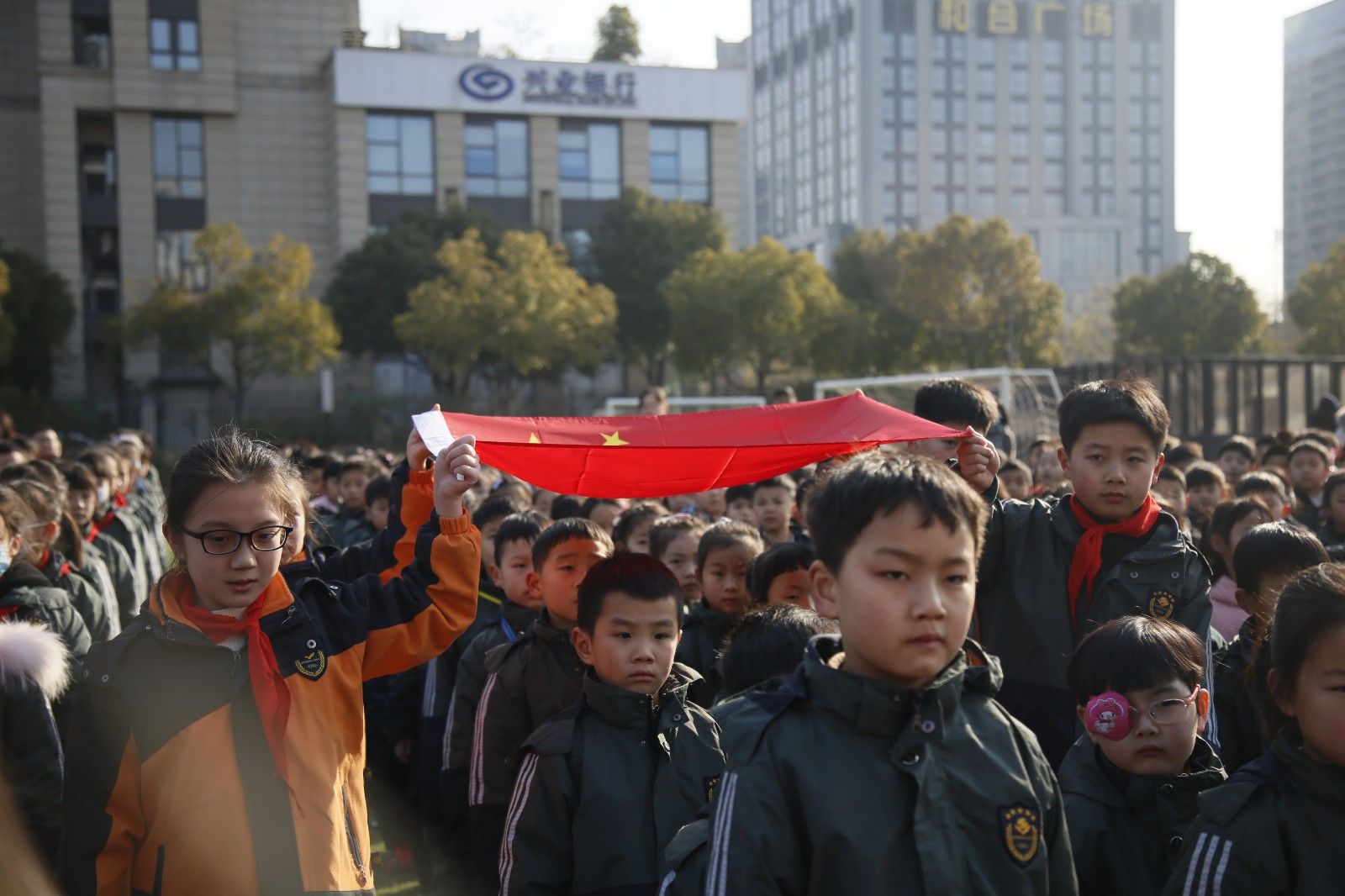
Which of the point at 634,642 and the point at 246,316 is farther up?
the point at 246,316

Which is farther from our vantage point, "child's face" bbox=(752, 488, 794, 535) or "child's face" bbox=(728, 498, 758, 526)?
"child's face" bbox=(728, 498, 758, 526)

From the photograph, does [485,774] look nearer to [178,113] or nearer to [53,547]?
[53,547]

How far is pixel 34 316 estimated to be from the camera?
35.8m

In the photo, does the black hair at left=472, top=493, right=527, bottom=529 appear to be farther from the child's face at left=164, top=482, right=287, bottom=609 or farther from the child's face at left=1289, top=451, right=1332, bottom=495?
the child's face at left=1289, top=451, right=1332, bottom=495

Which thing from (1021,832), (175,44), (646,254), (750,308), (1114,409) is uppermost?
(175,44)

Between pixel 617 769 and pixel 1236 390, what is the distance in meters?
24.5

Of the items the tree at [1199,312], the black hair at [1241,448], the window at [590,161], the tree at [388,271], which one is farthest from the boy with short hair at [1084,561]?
the window at [590,161]

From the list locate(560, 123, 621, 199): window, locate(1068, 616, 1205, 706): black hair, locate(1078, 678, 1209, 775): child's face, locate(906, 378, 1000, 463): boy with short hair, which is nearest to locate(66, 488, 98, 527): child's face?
locate(906, 378, 1000, 463): boy with short hair

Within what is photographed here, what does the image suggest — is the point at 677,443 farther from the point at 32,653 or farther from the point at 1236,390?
the point at 1236,390

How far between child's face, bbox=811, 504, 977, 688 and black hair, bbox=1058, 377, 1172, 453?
149 centimetres

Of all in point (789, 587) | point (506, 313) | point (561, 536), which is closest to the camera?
point (561, 536)

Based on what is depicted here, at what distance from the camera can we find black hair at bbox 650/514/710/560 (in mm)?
5488

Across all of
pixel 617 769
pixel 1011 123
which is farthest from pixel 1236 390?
pixel 1011 123

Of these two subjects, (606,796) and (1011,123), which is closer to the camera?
(606,796)
